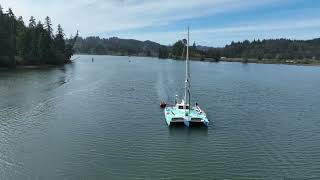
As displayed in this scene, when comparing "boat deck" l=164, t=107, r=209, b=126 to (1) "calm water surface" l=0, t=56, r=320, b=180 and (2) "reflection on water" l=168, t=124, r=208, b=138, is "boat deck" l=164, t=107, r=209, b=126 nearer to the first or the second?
(2) "reflection on water" l=168, t=124, r=208, b=138

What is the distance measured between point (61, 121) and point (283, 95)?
52590 mm

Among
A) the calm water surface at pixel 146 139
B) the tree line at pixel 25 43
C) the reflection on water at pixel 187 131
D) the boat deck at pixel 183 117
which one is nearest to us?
the calm water surface at pixel 146 139

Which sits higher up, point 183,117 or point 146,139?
point 183,117

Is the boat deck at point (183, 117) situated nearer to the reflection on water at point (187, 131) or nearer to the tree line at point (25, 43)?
the reflection on water at point (187, 131)

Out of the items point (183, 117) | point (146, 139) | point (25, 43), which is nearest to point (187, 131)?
point (183, 117)

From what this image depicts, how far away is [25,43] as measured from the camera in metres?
146

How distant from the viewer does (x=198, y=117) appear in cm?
5281

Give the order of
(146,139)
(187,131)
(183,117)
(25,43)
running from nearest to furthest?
(146,139) → (187,131) → (183,117) → (25,43)

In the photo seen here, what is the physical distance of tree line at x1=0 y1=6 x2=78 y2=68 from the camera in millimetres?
132125

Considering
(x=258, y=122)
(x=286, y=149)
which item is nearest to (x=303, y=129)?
(x=258, y=122)

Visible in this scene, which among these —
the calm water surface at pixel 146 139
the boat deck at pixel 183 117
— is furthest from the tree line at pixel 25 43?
the boat deck at pixel 183 117

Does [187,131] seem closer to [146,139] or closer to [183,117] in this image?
[183,117]

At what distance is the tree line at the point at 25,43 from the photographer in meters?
132

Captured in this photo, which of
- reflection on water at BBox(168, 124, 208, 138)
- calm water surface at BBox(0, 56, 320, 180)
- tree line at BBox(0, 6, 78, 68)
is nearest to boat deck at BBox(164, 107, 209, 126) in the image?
reflection on water at BBox(168, 124, 208, 138)
